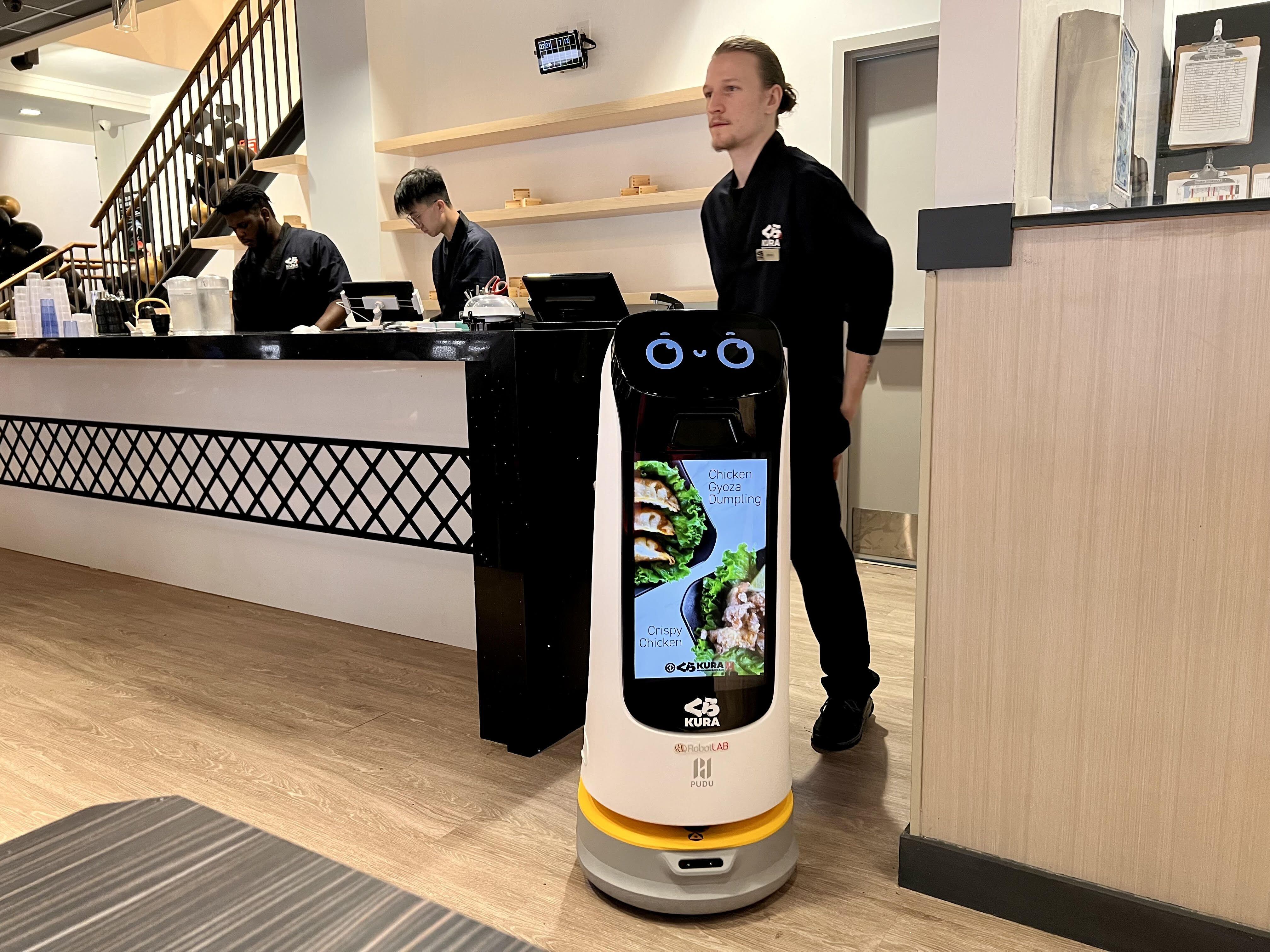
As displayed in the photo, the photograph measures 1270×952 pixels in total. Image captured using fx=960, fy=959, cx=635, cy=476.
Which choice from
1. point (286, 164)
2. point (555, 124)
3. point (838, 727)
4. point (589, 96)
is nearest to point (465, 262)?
point (555, 124)

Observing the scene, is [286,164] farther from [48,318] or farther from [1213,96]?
[1213,96]

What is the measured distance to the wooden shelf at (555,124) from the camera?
419 centimetres

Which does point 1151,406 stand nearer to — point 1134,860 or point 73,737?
point 1134,860

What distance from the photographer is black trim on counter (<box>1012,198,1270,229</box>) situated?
1245mm

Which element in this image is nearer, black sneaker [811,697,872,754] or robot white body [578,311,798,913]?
robot white body [578,311,798,913]

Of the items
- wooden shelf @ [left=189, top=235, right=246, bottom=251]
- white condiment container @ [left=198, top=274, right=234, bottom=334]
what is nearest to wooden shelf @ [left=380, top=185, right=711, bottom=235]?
white condiment container @ [left=198, top=274, right=234, bottom=334]

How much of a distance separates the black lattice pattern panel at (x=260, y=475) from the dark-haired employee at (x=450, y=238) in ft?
2.77

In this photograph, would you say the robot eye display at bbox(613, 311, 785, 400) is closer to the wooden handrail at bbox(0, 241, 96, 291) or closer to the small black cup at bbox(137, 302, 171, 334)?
the small black cup at bbox(137, 302, 171, 334)

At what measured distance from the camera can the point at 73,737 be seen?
2.28 metres

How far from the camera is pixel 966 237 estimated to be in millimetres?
1431

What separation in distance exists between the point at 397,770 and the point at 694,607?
3.06ft

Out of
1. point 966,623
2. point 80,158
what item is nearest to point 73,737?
point 966,623

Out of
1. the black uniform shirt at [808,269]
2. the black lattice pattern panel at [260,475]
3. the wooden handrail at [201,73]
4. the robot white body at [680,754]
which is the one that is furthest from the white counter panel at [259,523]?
the wooden handrail at [201,73]

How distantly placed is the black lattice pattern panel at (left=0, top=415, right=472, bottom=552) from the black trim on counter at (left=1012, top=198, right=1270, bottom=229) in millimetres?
1581
